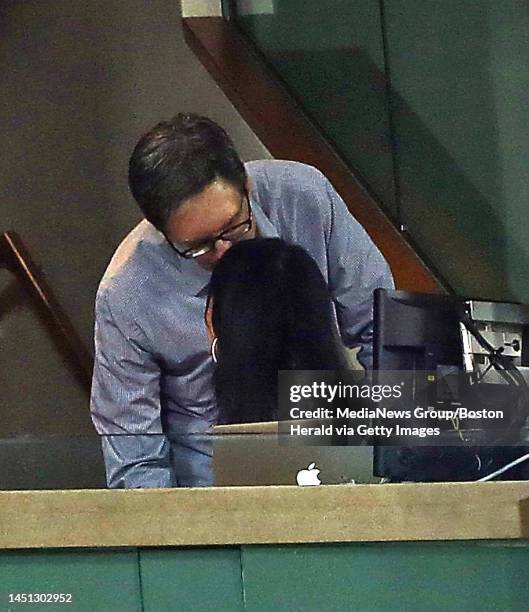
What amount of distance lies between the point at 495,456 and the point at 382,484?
0.58 feet

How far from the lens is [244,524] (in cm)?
113

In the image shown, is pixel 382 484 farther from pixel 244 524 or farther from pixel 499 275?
pixel 499 275

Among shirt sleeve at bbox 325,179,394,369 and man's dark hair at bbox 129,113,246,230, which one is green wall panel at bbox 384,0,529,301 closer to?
shirt sleeve at bbox 325,179,394,369

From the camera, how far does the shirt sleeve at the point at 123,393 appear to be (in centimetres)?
132

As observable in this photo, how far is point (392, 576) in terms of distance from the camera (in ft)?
3.72

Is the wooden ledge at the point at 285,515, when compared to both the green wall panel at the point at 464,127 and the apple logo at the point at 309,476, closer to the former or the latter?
the apple logo at the point at 309,476

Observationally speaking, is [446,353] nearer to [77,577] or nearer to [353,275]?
[353,275]

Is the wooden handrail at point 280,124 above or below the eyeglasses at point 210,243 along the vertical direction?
above

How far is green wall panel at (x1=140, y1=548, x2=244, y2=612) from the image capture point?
114 centimetres

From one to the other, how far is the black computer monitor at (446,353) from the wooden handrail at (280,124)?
0.06 metres

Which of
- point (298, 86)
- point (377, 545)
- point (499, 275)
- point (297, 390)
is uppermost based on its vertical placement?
point (298, 86)

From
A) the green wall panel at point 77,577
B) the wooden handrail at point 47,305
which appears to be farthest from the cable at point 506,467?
the wooden handrail at point 47,305

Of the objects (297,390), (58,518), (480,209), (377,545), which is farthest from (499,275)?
(58,518)

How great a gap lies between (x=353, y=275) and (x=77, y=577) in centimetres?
51
